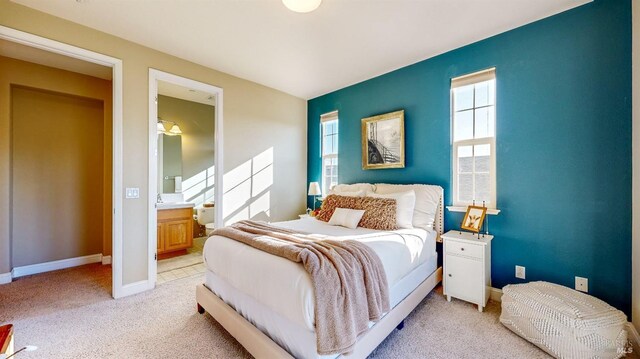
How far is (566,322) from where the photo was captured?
1.71 meters

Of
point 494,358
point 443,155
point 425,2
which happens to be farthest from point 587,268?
point 425,2

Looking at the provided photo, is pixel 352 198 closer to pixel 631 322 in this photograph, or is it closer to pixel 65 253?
pixel 631 322

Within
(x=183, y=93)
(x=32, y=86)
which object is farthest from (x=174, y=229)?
(x=32, y=86)

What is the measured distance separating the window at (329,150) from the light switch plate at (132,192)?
8.94 ft

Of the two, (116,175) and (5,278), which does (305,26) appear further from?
(5,278)

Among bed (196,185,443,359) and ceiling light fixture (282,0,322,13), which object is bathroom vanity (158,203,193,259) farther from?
ceiling light fixture (282,0,322,13)

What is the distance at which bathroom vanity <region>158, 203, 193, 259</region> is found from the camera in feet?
12.7

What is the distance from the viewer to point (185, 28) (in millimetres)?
2564

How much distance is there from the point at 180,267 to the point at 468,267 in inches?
143

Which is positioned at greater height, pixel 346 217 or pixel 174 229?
pixel 346 217

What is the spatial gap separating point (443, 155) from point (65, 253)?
5.30 m

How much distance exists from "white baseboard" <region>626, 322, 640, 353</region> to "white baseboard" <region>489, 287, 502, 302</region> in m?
0.83

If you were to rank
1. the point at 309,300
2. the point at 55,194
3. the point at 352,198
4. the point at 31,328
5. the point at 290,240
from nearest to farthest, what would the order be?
the point at 309,300
the point at 290,240
the point at 31,328
the point at 352,198
the point at 55,194

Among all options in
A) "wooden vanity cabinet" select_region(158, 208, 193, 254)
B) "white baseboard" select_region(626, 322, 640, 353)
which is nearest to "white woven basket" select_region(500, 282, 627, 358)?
"white baseboard" select_region(626, 322, 640, 353)
